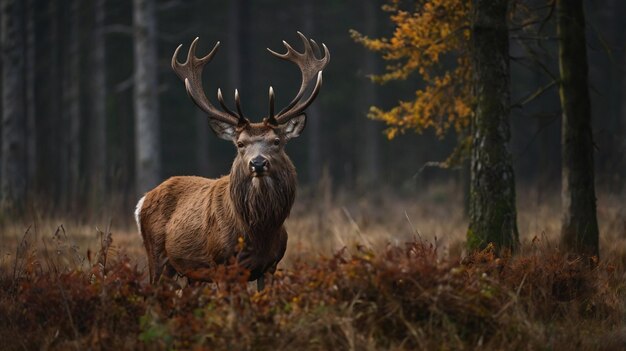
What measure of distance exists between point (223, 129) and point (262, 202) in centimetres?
98

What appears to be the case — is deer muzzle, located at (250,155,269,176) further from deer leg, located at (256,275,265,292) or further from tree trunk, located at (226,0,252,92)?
tree trunk, located at (226,0,252,92)

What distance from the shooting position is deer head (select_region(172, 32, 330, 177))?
6.91 m

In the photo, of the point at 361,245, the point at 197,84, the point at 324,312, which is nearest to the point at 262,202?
the point at 361,245

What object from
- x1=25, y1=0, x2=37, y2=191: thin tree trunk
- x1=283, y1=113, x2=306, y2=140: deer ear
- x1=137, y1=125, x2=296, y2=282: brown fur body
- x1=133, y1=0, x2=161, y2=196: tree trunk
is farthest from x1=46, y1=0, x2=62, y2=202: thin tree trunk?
x1=283, y1=113, x2=306, y2=140: deer ear

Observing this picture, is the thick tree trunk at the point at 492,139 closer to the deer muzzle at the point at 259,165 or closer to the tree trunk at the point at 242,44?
the deer muzzle at the point at 259,165

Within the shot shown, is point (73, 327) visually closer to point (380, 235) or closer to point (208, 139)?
point (380, 235)

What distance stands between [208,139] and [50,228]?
25731mm

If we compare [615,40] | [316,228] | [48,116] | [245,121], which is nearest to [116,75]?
[48,116]

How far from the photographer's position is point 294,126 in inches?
293

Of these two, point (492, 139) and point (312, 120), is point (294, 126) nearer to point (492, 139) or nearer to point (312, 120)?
point (492, 139)

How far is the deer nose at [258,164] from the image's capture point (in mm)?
6676

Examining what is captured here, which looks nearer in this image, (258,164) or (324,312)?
(324,312)

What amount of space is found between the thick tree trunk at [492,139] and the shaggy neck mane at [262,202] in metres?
1.98

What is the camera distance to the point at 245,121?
286 inches
